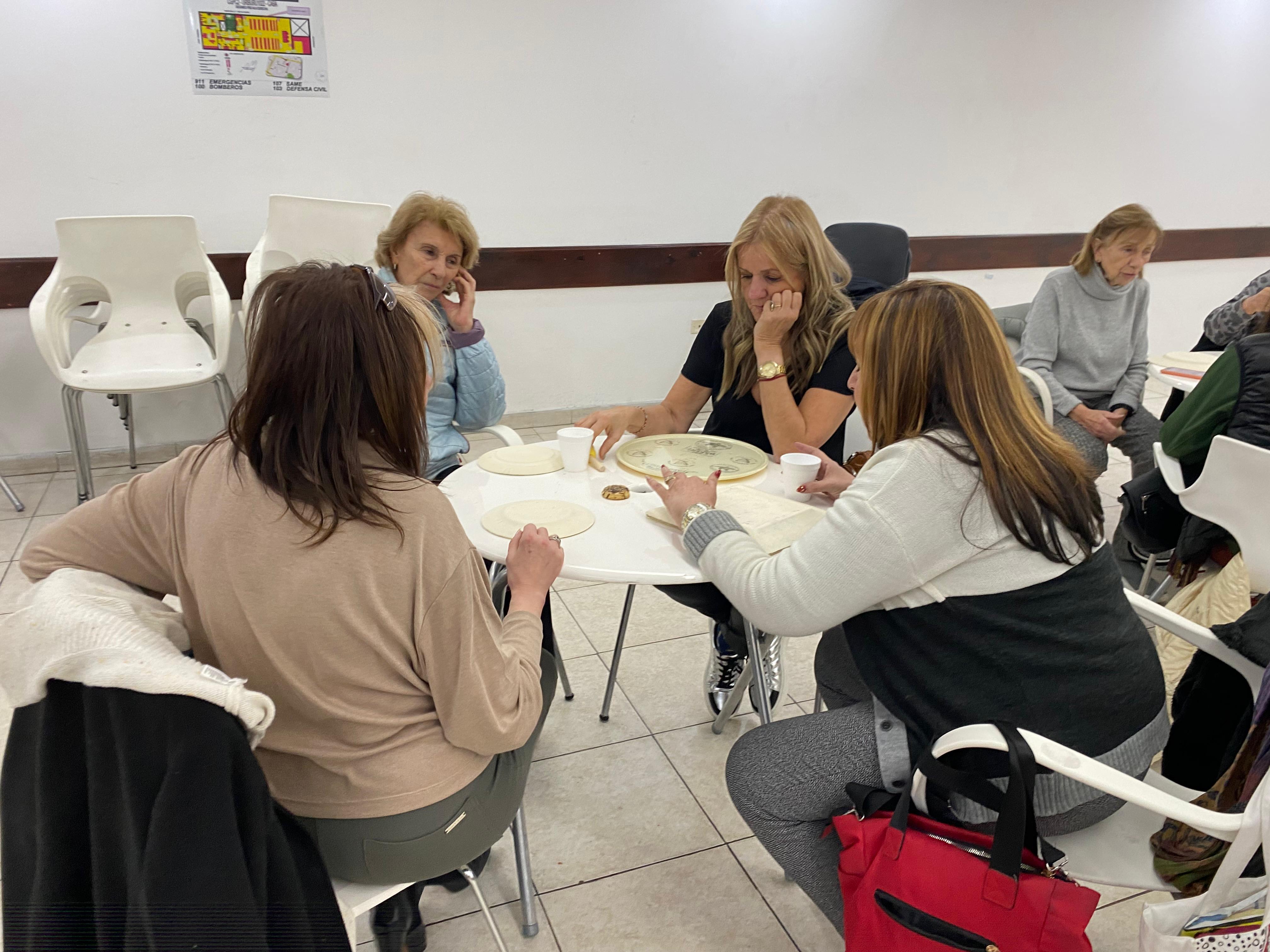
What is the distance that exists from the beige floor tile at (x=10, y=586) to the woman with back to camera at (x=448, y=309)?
1342 mm

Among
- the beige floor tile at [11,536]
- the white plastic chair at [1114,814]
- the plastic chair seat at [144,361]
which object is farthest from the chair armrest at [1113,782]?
the beige floor tile at [11,536]

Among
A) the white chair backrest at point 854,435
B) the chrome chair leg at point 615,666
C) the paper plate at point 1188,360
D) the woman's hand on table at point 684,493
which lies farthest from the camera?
the paper plate at point 1188,360

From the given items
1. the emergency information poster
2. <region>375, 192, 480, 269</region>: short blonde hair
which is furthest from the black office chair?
the emergency information poster

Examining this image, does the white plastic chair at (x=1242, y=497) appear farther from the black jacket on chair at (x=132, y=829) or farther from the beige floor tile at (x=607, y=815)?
the black jacket on chair at (x=132, y=829)

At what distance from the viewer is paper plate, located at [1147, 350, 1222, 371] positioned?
9.25ft

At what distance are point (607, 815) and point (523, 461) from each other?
78 cm

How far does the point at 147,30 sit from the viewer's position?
3.17 m

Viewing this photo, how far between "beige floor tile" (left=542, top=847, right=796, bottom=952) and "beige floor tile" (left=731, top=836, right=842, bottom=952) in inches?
0.7

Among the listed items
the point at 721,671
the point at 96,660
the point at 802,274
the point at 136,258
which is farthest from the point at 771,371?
the point at 136,258

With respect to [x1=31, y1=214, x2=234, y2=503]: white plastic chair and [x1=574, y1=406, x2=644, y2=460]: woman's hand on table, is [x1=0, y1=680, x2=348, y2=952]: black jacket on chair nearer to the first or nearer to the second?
[x1=574, y1=406, x2=644, y2=460]: woman's hand on table

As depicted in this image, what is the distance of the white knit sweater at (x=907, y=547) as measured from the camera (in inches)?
42.8

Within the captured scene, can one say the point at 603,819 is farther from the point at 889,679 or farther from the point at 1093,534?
the point at 1093,534

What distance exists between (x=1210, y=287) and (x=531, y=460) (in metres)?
5.60

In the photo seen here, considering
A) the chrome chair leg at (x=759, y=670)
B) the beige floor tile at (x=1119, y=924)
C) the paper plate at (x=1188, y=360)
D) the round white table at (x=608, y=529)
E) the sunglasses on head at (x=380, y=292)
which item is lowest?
the beige floor tile at (x=1119, y=924)
